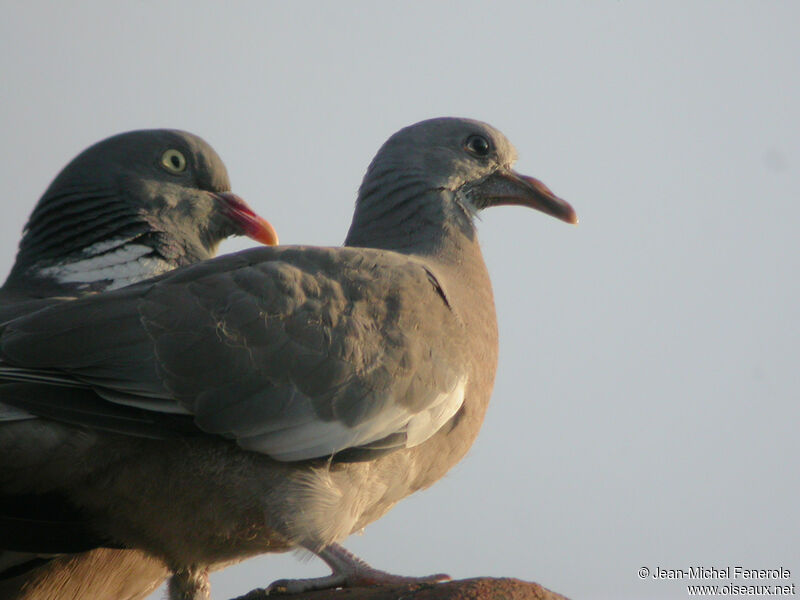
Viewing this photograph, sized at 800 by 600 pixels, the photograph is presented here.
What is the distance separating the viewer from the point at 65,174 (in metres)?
6.36

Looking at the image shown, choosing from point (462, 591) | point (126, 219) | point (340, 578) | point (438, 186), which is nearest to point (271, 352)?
point (340, 578)

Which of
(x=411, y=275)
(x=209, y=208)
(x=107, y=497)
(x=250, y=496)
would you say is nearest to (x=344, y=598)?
(x=250, y=496)

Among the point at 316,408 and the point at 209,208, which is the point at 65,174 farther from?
the point at 316,408

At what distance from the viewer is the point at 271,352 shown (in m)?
4.40

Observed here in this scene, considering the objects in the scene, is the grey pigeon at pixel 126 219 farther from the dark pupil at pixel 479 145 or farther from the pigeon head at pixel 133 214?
the dark pupil at pixel 479 145

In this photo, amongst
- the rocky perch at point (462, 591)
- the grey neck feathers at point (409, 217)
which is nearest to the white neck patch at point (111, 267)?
the grey neck feathers at point (409, 217)

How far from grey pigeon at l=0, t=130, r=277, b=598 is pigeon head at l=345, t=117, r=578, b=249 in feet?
3.02

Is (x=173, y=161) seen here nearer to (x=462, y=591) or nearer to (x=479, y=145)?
(x=479, y=145)

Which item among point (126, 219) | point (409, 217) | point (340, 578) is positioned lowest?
point (340, 578)

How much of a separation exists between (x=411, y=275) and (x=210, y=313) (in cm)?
88

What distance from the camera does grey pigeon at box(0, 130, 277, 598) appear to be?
5871 mm

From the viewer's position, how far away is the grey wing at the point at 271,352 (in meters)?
4.22

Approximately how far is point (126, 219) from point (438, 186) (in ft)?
5.01

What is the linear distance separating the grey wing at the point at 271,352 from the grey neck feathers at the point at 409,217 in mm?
881
